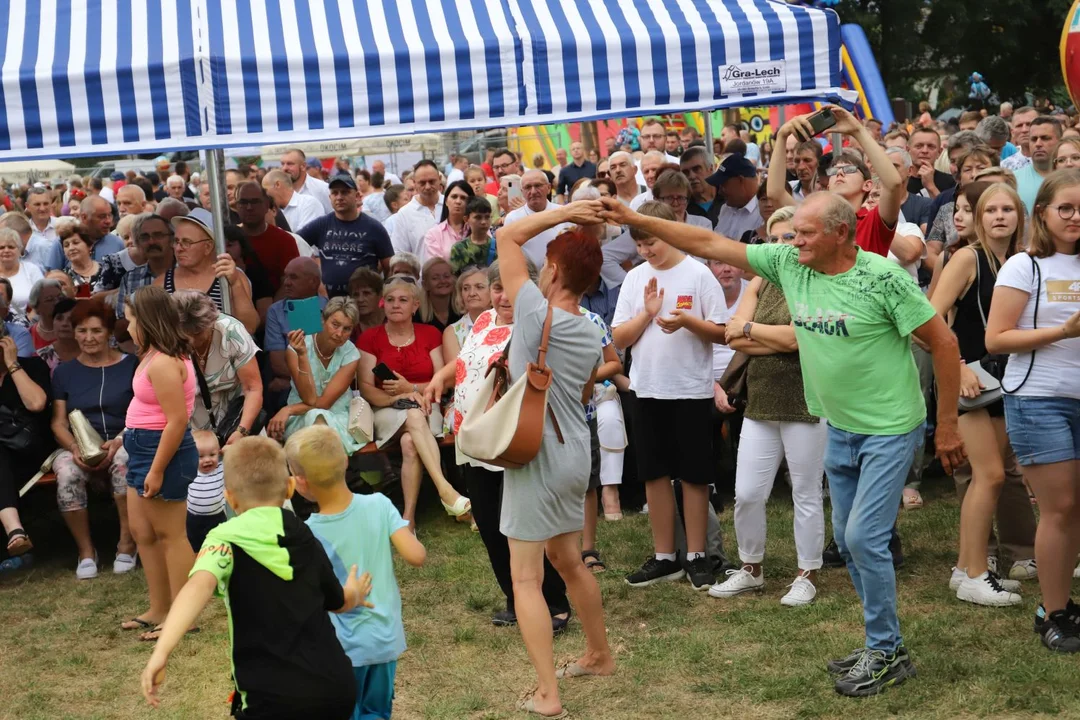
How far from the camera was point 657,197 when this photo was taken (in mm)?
8180

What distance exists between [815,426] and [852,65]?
44.6 feet

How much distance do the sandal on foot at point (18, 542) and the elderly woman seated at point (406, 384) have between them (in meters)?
2.04

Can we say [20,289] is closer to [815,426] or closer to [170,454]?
[170,454]

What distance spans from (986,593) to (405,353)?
376 cm

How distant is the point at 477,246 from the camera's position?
28.3 feet

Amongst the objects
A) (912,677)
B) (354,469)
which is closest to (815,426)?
(912,677)

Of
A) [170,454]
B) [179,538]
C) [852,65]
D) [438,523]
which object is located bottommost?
[438,523]

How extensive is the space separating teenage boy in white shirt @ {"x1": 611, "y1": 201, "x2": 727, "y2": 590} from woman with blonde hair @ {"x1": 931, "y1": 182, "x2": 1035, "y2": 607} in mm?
1104

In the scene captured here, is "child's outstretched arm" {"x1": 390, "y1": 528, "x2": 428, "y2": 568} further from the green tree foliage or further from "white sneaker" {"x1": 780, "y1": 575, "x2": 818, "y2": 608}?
the green tree foliage

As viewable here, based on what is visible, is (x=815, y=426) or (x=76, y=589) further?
(x=76, y=589)

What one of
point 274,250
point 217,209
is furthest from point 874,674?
point 274,250

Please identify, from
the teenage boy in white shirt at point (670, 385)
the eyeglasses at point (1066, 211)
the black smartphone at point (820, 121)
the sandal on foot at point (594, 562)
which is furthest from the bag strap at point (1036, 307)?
the sandal on foot at point (594, 562)

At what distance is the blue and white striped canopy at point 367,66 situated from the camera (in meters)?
6.49

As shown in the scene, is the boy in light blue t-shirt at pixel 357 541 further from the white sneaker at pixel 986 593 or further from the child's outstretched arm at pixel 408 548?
the white sneaker at pixel 986 593
